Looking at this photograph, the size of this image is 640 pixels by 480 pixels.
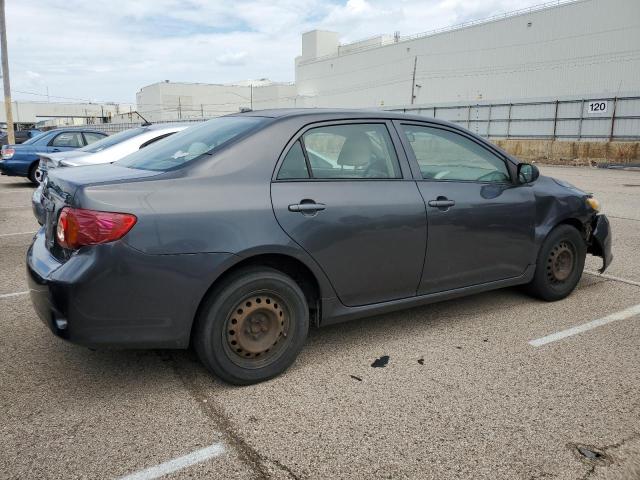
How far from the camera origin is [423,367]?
3.47 metres

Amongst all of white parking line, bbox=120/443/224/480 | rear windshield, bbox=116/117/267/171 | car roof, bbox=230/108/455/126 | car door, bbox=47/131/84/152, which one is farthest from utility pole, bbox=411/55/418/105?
white parking line, bbox=120/443/224/480

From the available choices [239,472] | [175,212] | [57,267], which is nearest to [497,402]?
[239,472]

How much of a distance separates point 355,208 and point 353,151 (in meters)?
0.48

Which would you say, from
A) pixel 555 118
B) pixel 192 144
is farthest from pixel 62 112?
pixel 192 144

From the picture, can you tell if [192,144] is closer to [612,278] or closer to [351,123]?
[351,123]

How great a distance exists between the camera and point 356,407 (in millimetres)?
2971

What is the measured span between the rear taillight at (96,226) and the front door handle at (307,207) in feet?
2.96

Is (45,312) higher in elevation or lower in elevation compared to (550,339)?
higher

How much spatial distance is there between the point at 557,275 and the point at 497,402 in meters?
2.07

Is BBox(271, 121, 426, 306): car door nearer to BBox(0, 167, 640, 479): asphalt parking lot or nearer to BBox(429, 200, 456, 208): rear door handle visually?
BBox(429, 200, 456, 208): rear door handle

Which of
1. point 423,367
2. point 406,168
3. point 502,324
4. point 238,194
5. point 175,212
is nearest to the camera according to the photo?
point 175,212

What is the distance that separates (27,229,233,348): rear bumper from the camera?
8.98ft

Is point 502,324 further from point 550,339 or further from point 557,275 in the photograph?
point 557,275

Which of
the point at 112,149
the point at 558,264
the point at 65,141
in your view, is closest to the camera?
the point at 558,264
